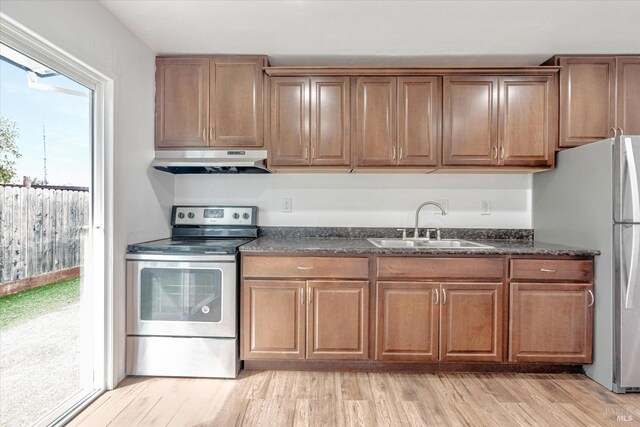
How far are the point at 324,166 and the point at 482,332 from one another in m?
1.64

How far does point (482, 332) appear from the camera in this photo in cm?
226

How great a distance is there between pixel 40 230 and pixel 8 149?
423 mm

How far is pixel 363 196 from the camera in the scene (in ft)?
9.56

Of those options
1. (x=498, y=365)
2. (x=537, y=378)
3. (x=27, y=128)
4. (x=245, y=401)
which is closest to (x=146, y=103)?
(x=27, y=128)

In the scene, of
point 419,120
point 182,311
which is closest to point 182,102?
point 182,311

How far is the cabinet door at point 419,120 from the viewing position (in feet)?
8.32

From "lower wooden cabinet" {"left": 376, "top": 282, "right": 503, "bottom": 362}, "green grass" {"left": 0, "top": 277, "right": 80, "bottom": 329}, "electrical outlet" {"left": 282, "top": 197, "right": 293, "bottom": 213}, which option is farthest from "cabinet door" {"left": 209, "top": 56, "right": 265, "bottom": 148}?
"lower wooden cabinet" {"left": 376, "top": 282, "right": 503, "bottom": 362}

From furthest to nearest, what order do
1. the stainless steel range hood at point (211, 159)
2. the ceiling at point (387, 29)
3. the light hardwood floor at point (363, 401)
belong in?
the stainless steel range hood at point (211, 159)
the ceiling at point (387, 29)
the light hardwood floor at point (363, 401)

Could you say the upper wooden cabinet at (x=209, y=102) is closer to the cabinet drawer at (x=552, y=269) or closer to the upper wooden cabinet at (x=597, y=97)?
the cabinet drawer at (x=552, y=269)

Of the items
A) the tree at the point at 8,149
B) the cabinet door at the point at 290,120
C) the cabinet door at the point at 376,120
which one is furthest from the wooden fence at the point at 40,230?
the cabinet door at the point at 376,120

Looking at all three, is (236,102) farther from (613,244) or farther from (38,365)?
(613,244)

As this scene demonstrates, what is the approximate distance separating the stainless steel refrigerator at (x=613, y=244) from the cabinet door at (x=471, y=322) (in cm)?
64

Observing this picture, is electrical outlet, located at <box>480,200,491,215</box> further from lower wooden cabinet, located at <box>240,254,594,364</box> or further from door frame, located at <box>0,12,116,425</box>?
door frame, located at <box>0,12,116,425</box>

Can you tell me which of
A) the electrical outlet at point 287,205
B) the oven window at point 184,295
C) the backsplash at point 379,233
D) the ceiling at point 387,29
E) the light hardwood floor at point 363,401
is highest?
the ceiling at point 387,29
